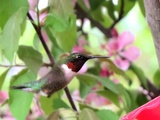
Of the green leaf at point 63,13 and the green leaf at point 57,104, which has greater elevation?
the green leaf at point 63,13

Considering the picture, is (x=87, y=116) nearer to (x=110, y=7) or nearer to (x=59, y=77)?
(x=59, y=77)

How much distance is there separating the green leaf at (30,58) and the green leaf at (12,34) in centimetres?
6

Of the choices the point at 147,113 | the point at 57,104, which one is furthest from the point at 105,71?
the point at 147,113

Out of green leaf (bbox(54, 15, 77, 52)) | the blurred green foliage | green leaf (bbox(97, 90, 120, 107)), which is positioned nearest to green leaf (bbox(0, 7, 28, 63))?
the blurred green foliage

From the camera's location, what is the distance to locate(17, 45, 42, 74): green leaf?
54 centimetres

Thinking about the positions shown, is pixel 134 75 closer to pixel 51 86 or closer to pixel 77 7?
pixel 77 7

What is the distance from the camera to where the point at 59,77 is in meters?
0.51

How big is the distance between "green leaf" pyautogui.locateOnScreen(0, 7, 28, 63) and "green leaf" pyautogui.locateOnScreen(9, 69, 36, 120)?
0.09 meters

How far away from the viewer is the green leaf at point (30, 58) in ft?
1.78

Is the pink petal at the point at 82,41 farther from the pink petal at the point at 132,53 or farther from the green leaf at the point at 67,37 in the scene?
the green leaf at the point at 67,37

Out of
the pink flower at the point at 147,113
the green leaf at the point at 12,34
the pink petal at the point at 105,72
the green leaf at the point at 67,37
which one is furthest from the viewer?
the pink petal at the point at 105,72

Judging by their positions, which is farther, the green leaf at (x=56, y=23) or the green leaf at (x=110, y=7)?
the green leaf at (x=110, y=7)

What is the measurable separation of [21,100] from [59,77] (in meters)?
0.08

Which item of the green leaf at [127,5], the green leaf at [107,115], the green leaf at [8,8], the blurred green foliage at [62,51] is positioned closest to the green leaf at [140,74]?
the blurred green foliage at [62,51]
